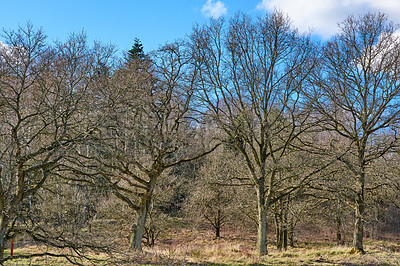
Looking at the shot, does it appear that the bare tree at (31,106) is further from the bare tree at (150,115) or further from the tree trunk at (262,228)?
the tree trunk at (262,228)

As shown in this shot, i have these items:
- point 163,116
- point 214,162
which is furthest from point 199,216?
point 163,116

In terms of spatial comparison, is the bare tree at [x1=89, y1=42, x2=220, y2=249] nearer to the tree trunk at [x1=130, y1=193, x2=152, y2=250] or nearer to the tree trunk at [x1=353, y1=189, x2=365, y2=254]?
the tree trunk at [x1=130, y1=193, x2=152, y2=250]


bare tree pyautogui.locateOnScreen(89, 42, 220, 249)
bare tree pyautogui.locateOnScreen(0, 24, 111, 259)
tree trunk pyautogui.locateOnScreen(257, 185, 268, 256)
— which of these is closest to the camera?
bare tree pyautogui.locateOnScreen(0, 24, 111, 259)

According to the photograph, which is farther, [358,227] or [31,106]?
[358,227]

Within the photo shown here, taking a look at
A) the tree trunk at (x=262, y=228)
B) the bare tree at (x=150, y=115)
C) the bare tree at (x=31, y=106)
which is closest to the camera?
the bare tree at (x=31, y=106)

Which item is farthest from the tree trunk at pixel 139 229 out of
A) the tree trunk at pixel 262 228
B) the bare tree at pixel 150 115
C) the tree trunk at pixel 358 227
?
the tree trunk at pixel 358 227

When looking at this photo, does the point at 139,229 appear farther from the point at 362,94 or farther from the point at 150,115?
the point at 362,94

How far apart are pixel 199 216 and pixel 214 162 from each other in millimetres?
3936

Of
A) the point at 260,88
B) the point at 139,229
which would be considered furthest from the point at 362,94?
the point at 139,229

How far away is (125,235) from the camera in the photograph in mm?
15977

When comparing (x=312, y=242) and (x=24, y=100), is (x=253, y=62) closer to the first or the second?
(x=24, y=100)

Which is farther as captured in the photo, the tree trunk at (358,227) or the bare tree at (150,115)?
the tree trunk at (358,227)

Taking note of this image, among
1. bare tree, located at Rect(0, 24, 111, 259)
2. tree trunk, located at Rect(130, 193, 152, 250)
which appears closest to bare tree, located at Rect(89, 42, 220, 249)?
tree trunk, located at Rect(130, 193, 152, 250)

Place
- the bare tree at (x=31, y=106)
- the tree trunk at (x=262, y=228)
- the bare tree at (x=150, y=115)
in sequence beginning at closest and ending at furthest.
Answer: the bare tree at (x=31, y=106)
the bare tree at (x=150, y=115)
the tree trunk at (x=262, y=228)
